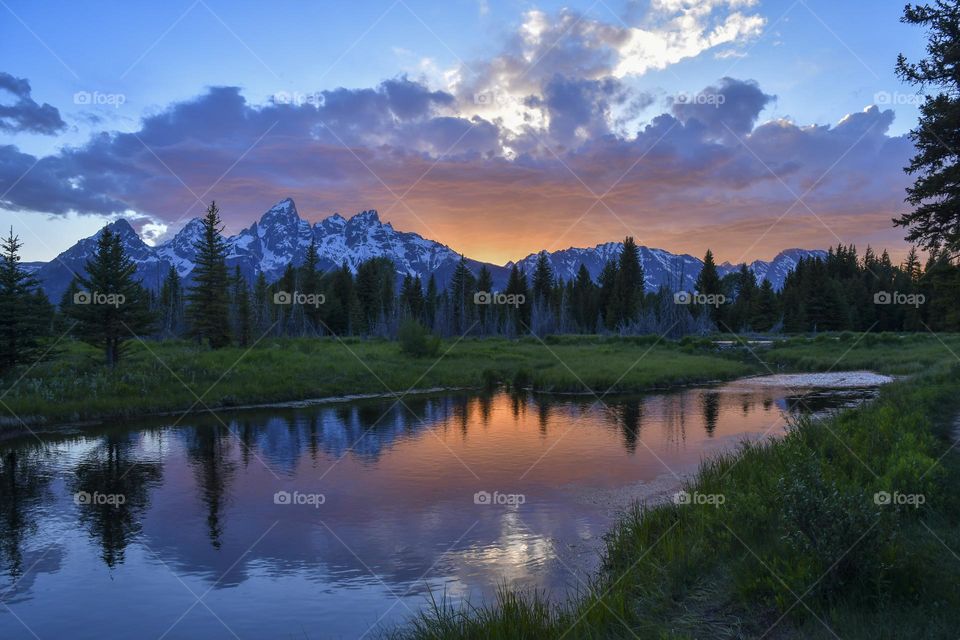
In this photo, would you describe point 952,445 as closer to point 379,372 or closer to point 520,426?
point 520,426

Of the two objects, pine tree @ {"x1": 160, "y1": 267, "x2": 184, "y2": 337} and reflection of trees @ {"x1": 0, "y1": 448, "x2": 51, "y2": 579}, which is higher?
pine tree @ {"x1": 160, "y1": 267, "x2": 184, "y2": 337}

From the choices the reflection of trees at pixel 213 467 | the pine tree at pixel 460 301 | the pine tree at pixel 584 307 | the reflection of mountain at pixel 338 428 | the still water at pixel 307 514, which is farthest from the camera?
the pine tree at pixel 584 307

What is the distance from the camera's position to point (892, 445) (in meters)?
11.8

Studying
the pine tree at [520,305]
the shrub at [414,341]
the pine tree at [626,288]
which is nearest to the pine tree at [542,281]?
the pine tree at [520,305]

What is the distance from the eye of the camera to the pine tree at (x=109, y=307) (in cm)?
3378

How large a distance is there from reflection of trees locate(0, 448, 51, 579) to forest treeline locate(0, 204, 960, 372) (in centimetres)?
1216

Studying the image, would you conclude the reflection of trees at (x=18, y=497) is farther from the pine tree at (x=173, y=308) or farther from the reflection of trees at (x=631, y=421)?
the pine tree at (x=173, y=308)

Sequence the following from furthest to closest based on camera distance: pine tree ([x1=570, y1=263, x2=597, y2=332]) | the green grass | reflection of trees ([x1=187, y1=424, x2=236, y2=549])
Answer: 1. pine tree ([x1=570, y1=263, x2=597, y2=332])
2. the green grass
3. reflection of trees ([x1=187, y1=424, x2=236, y2=549])

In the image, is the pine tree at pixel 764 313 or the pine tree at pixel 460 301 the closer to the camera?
the pine tree at pixel 460 301

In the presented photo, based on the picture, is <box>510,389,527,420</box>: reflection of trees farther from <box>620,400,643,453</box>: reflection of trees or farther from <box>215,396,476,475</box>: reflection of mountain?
<box>620,400,643,453</box>: reflection of trees

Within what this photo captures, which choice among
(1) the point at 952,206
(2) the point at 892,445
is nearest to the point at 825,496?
(2) the point at 892,445

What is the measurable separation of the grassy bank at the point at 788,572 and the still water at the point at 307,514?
2.07 metres

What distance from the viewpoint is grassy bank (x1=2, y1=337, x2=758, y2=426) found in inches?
1069

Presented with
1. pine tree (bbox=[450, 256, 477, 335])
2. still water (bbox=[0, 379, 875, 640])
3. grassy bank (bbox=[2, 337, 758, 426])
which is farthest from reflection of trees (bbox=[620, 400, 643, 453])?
pine tree (bbox=[450, 256, 477, 335])
